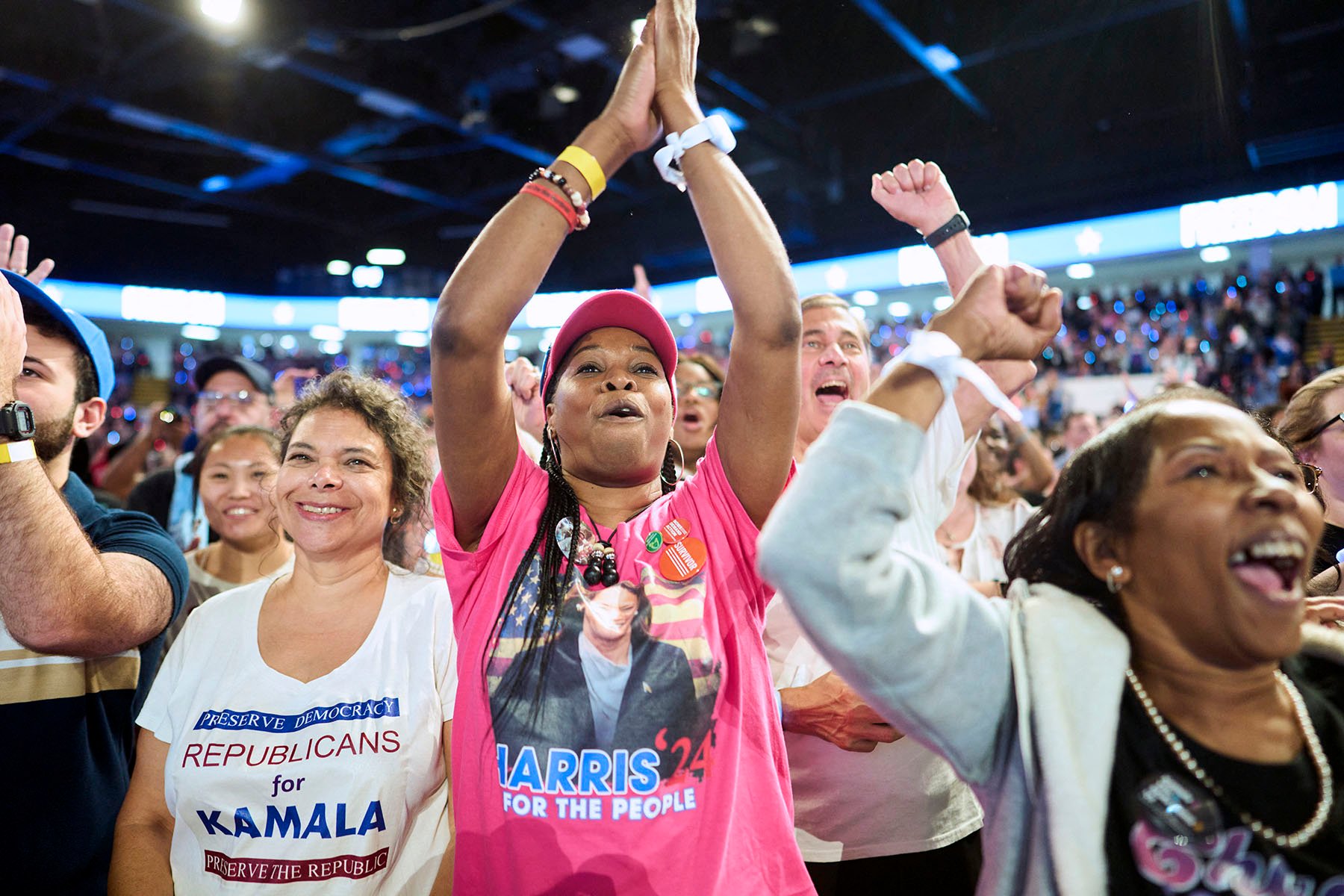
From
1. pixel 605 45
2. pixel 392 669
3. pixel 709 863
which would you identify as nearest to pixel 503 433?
pixel 392 669

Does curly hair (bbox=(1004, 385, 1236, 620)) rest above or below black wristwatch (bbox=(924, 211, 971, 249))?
below

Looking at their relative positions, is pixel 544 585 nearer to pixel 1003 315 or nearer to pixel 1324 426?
pixel 1003 315

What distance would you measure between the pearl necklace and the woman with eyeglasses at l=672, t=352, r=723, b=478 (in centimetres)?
209

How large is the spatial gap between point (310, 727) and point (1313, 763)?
5.15 ft

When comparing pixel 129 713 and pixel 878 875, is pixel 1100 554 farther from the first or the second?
pixel 129 713

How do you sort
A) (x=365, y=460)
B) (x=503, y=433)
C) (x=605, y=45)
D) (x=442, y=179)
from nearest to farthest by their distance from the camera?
Answer: (x=503, y=433)
(x=365, y=460)
(x=605, y=45)
(x=442, y=179)

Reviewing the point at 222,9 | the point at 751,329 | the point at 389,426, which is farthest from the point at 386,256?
the point at 751,329

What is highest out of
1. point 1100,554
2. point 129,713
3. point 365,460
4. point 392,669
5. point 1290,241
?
point 1290,241

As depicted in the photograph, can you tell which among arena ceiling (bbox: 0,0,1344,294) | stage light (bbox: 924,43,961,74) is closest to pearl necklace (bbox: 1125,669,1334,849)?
arena ceiling (bbox: 0,0,1344,294)

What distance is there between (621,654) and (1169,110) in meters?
10.2

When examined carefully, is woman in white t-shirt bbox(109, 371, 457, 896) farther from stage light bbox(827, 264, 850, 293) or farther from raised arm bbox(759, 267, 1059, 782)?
stage light bbox(827, 264, 850, 293)

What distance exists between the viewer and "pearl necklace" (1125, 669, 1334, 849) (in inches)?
40.3

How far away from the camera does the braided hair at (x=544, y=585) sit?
139 cm

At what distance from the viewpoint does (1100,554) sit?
117cm
